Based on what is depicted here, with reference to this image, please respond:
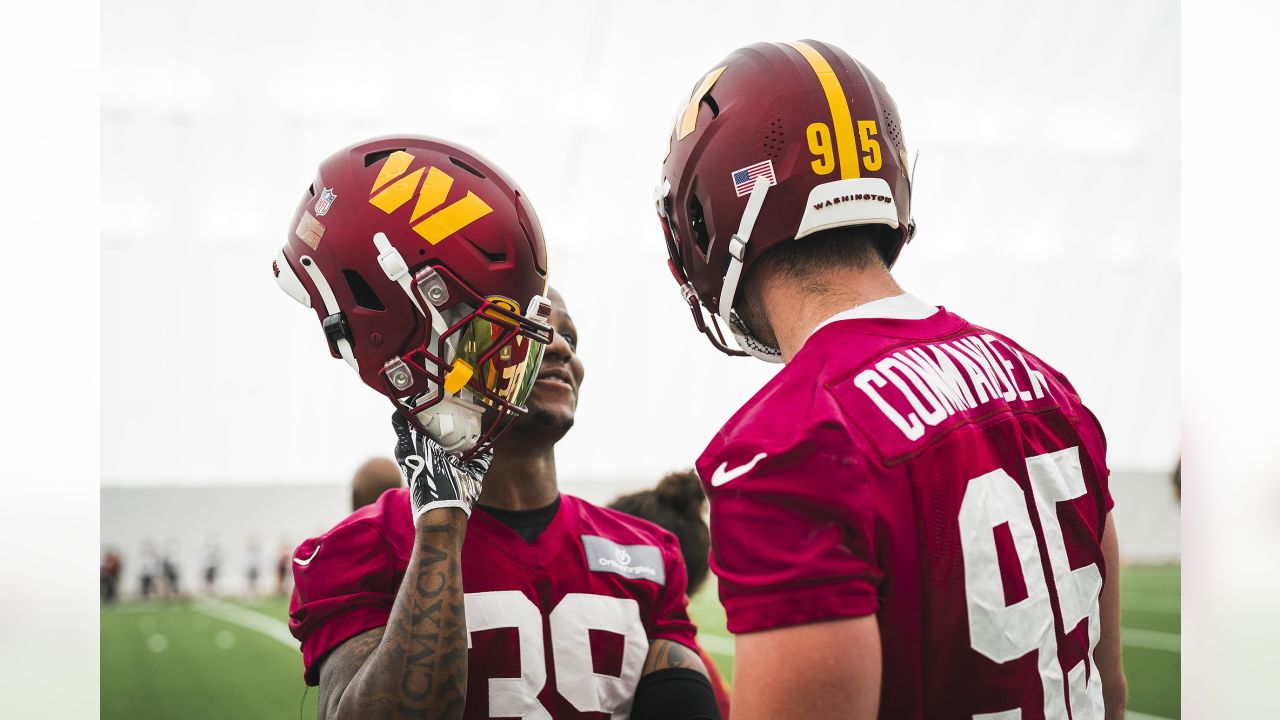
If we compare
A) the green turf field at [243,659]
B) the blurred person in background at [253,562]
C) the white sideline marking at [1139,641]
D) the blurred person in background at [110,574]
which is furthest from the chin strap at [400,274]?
the blurred person in background at [253,562]

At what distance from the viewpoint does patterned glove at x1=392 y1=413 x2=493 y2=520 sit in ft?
5.83

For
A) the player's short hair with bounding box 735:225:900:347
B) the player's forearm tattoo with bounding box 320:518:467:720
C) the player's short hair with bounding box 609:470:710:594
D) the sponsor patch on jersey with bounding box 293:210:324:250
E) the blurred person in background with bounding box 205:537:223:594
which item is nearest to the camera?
the player's short hair with bounding box 735:225:900:347

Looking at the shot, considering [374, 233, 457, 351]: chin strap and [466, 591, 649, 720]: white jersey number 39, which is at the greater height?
[374, 233, 457, 351]: chin strap

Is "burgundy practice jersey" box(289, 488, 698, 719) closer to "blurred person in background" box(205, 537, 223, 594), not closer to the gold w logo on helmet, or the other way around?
the gold w logo on helmet

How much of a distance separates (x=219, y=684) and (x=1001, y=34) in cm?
1325

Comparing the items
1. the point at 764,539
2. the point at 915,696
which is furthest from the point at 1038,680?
the point at 764,539

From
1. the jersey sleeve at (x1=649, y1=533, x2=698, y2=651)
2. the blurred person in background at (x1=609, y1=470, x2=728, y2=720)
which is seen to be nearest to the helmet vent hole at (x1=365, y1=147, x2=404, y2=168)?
the jersey sleeve at (x1=649, y1=533, x2=698, y2=651)

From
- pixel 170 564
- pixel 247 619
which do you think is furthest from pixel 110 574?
pixel 247 619

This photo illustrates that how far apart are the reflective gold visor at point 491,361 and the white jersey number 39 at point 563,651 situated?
0.48m

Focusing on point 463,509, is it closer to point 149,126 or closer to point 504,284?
point 504,284

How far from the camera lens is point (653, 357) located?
16.5m

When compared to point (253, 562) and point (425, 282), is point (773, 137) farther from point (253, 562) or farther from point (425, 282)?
point (253, 562)

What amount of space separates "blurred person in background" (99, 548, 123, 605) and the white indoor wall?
17.0 feet

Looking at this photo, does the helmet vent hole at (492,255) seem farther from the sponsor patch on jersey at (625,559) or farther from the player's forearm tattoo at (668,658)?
the player's forearm tattoo at (668,658)
